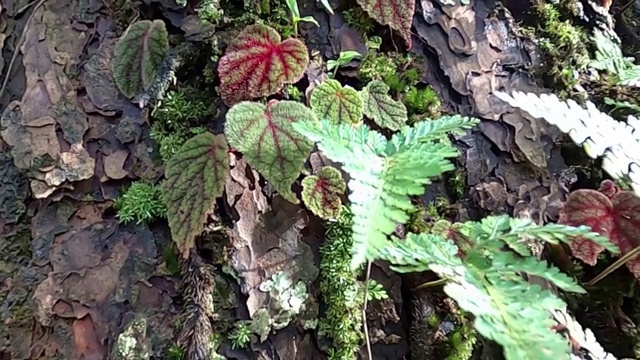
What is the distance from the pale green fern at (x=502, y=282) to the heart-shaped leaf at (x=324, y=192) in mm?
242

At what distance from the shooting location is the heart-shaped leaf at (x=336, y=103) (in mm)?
1153

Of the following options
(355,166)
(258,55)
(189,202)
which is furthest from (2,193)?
(355,166)

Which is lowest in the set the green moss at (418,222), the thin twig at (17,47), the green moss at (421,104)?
the green moss at (418,222)

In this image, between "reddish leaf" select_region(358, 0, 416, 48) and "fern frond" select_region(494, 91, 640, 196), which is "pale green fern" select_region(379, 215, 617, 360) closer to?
"fern frond" select_region(494, 91, 640, 196)

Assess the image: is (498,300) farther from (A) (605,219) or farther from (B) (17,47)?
(B) (17,47)

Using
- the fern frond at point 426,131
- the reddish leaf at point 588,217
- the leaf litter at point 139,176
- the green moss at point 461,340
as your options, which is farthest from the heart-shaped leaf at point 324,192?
the reddish leaf at point 588,217

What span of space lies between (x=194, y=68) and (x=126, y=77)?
147 mm

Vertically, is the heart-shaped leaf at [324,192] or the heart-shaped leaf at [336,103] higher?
the heart-shaped leaf at [336,103]

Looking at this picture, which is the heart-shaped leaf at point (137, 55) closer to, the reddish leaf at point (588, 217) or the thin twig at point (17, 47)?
the thin twig at point (17, 47)

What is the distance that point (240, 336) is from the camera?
1.02 meters

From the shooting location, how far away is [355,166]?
0.82 m

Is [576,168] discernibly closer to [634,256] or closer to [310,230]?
[634,256]

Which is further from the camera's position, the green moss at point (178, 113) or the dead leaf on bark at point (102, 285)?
the green moss at point (178, 113)

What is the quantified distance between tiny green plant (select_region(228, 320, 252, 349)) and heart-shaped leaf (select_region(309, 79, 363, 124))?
0.44m
